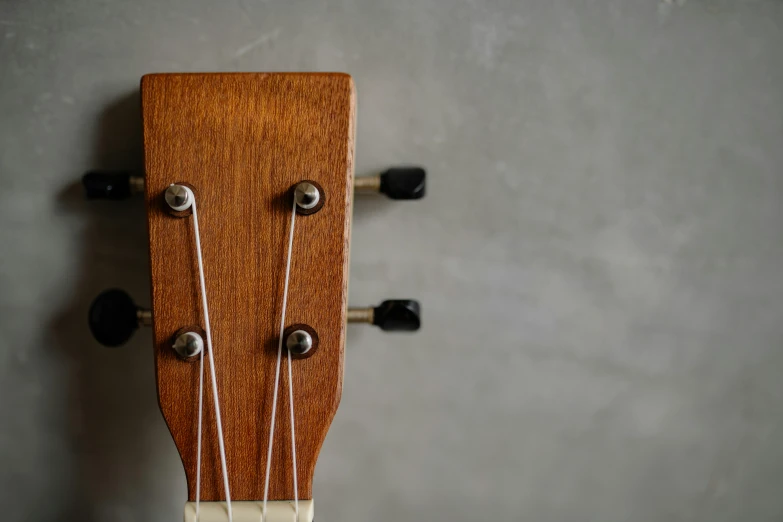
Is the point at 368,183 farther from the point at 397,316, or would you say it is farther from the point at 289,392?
the point at 289,392

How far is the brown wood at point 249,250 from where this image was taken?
659mm

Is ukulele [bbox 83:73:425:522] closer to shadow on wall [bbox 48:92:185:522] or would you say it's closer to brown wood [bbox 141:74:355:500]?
brown wood [bbox 141:74:355:500]

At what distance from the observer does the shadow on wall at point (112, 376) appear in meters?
0.81

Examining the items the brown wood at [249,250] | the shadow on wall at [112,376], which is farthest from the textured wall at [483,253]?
the brown wood at [249,250]

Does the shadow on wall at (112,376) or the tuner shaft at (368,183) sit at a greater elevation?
the tuner shaft at (368,183)

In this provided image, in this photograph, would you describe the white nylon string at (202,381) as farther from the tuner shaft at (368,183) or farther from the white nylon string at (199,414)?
the tuner shaft at (368,183)

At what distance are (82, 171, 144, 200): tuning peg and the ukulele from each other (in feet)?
0.36

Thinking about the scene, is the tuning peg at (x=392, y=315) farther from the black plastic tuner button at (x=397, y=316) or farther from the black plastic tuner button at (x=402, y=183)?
the black plastic tuner button at (x=402, y=183)

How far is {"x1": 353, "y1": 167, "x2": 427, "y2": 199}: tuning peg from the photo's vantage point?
2.42ft

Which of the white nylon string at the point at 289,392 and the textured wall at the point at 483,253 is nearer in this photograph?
the white nylon string at the point at 289,392

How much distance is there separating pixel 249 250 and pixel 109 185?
0.23 meters

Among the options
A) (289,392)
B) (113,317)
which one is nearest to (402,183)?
(289,392)

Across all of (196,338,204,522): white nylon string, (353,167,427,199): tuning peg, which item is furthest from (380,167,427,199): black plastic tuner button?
(196,338,204,522): white nylon string

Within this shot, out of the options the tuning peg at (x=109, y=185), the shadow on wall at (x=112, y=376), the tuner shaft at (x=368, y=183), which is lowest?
the shadow on wall at (x=112, y=376)
